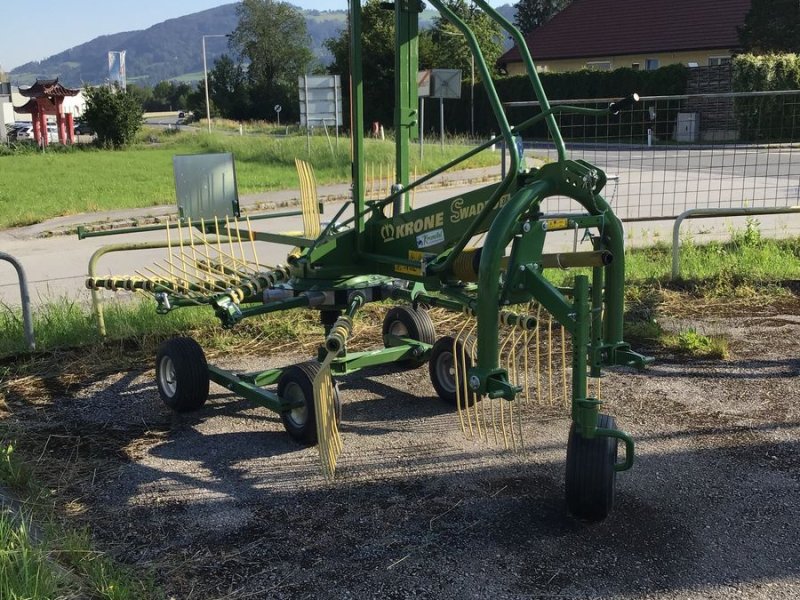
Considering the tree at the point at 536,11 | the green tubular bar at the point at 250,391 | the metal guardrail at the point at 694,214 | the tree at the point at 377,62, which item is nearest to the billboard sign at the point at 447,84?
the tree at the point at 377,62

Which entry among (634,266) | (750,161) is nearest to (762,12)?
(750,161)

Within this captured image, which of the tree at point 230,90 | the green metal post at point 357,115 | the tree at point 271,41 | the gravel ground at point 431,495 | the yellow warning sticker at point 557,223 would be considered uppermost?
the tree at point 271,41

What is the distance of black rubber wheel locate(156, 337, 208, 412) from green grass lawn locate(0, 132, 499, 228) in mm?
10416

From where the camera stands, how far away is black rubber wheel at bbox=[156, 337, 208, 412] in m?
5.75

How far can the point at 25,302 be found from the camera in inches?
276

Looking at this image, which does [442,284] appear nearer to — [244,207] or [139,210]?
[244,207]

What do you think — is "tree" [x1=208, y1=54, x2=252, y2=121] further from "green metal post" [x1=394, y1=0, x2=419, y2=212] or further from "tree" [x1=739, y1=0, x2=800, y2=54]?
"green metal post" [x1=394, y1=0, x2=419, y2=212]

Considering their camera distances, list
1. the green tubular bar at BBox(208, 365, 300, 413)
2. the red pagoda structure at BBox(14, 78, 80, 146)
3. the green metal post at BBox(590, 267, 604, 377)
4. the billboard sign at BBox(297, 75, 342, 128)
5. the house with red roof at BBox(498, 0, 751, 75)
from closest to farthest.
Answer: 1. the green metal post at BBox(590, 267, 604, 377)
2. the green tubular bar at BBox(208, 365, 300, 413)
3. the billboard sign at BBox(297, 75, 342, 128)
4. the red pagoda structure at BBox(14, 78, 80, 146)
5. the house with red roof at BBox(498, 0, 751, 75)

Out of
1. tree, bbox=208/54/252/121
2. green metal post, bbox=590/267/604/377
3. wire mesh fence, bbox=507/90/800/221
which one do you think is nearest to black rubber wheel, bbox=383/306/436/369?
green metal post, bbox=590/267/604/377

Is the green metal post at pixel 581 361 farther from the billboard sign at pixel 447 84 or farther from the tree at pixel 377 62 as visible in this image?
the billboard sign at pixel 447 84

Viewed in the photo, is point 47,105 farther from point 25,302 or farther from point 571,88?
point 25,302

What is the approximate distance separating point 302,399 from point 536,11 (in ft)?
288

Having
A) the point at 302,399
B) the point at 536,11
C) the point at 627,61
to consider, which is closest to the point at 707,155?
the point at 302,399

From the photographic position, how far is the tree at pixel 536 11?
8525 centimetres
